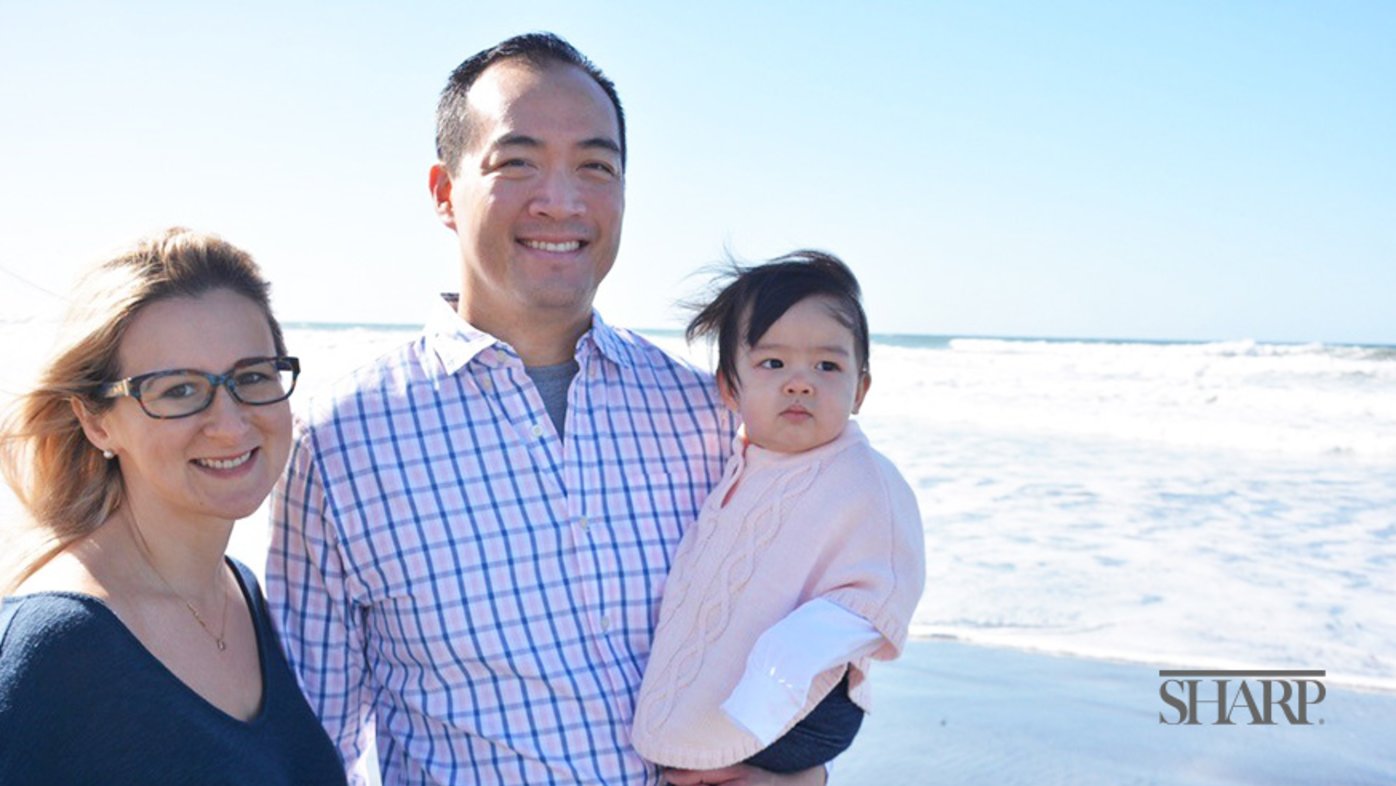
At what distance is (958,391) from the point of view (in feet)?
63.7

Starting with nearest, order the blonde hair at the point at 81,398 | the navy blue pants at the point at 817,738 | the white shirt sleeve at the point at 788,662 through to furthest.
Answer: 1. the blonde hair at the point at 81,398
2. the white shirt sleeve at the point at 788,662
3. the navy blue pants at the point at 817,738

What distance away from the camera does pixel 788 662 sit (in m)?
2.22

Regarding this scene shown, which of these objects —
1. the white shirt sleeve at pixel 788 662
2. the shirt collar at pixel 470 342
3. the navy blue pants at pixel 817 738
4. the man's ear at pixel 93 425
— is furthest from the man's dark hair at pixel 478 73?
the navy blue pants at pixel 817 738

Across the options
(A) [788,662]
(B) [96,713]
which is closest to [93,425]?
(B) [96,713]

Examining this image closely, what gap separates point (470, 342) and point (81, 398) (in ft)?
2.50

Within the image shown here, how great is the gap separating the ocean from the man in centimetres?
24

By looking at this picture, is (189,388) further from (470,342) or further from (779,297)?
(779,297)

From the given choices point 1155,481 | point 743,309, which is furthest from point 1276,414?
point 743,309

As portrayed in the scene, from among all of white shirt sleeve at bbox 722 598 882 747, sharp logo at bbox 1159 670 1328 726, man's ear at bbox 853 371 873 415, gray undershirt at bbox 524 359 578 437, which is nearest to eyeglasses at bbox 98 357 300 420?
gray undershirt at bbox 524 359 578 437

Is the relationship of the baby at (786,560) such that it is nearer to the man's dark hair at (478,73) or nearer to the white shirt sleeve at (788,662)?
the white shirt sleeve at (788,662)

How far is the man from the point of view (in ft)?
7.41

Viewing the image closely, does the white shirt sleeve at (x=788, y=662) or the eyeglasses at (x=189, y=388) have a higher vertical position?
the eyeglasses at (x=189, y=388)

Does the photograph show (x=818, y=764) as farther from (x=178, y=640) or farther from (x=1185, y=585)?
(x=1185, y=585)

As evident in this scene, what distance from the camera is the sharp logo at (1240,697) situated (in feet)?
14.5
